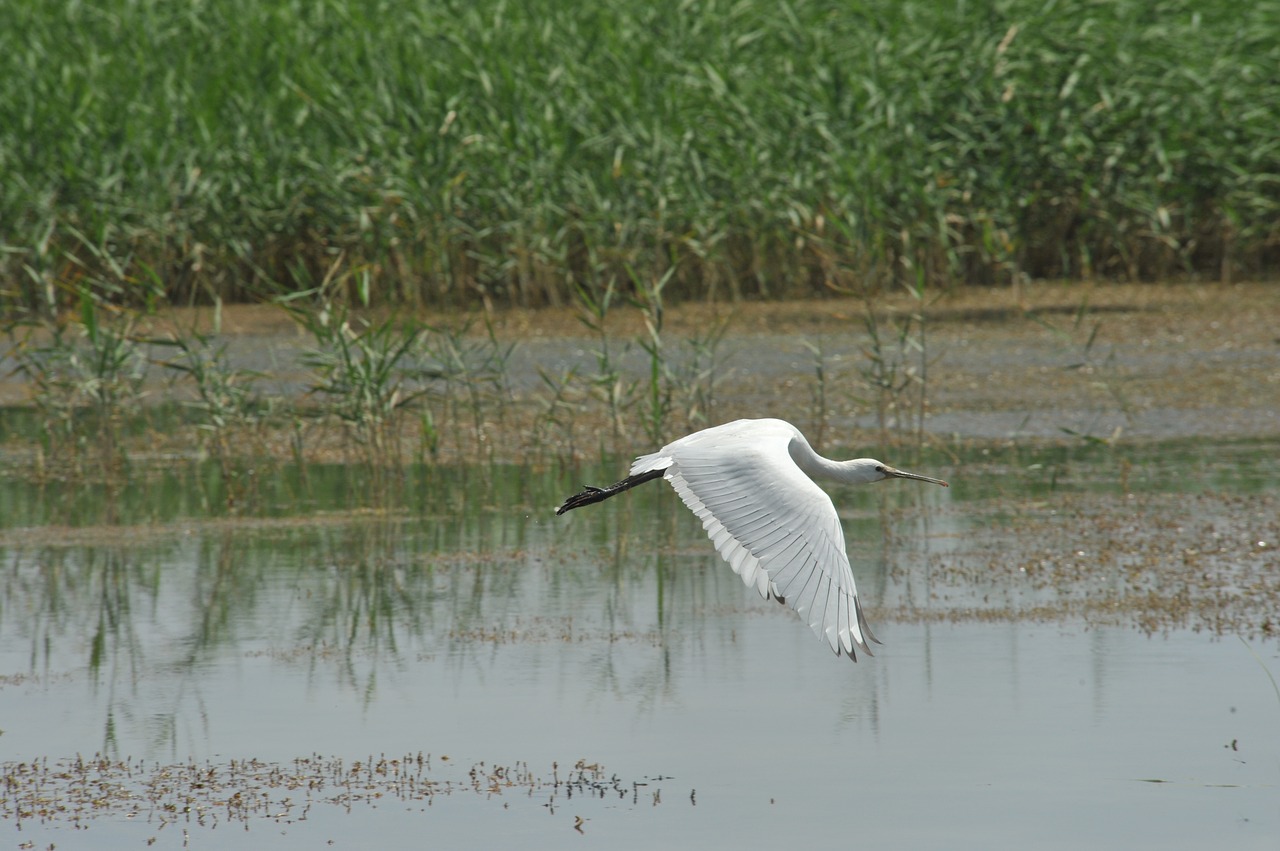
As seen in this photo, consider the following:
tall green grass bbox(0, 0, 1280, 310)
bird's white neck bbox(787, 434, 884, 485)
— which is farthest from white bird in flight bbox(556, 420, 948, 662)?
tall green grass bbox(0, 0, 1280, 310)

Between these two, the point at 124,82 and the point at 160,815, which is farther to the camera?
the point at 124,82

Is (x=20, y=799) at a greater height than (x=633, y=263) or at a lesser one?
lesser

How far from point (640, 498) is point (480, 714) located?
11.7 feet

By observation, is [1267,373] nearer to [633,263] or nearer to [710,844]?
[633,263]

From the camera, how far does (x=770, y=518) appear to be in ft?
17.6

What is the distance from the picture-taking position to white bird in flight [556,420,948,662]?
16.0 feet

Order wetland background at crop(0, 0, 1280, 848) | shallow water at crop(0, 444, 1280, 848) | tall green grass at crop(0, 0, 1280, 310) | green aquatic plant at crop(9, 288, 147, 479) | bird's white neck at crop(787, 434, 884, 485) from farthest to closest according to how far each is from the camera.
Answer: tall green grass at crop(0, 0, 1280, 310) < green aquatic plant at crop(9, 288, 147, 479) < bird's white neck at crop(787, 434, 884, 485) < wetland background at crop(0, 0, 1280, 848) < shallow water at crop(0, 444, 1280, 848)

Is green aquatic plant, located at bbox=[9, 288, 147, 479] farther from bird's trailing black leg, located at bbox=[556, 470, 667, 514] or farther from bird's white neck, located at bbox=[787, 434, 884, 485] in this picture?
bird's white neck, located at bbox=[787, 434, 884, 485]

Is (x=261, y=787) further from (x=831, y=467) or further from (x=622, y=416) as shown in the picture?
(x=622, y=416)

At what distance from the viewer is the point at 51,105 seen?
1373cm

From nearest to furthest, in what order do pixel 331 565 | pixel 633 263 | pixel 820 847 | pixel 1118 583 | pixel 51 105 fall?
pixel 820 847 < pixel 1118 583 < pixel 331 565 < pixel 633 263 < pixel 51 105

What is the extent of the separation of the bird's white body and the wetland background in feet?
1.49

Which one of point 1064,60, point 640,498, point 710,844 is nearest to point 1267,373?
point 1064,60

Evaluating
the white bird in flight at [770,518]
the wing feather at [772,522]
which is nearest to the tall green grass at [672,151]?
the white bird in flight at [770,518]
